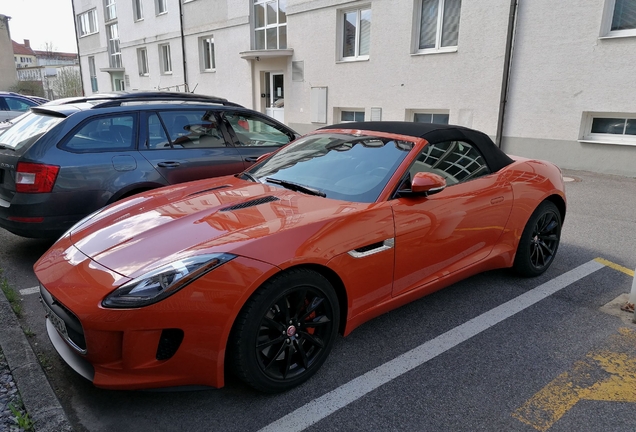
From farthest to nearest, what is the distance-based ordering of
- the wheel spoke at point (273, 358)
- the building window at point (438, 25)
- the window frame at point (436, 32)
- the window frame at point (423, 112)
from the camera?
the window frame at point (423, 112) < the window frame at point (436, 32) < the building window at point (438, 25) < the wheel spoke at point (273, 358)

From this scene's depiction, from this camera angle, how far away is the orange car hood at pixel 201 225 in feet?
7.69

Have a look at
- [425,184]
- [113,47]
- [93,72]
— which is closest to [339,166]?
[425,184]

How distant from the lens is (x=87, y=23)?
98.6ft

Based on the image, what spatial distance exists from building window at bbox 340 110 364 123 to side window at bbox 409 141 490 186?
1033 cm

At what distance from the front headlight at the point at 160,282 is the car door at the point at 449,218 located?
127 cm

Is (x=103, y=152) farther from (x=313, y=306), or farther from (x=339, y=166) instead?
(x=313, y=306)

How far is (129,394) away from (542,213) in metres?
3.58

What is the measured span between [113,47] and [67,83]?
11314 mm

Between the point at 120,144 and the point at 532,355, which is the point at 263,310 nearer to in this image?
the point at 532,355

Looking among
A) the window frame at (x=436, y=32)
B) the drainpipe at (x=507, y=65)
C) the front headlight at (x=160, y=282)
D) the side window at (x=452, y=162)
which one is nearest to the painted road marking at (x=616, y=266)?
the side window at (x=452, y=162)

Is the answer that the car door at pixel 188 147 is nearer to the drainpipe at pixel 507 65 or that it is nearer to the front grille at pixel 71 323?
the front grille at pixel 71 323

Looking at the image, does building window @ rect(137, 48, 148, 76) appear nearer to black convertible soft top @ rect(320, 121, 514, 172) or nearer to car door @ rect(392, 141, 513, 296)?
black convertible soft top @ rect(320, 121, 514, 172)

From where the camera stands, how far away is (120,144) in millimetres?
4551

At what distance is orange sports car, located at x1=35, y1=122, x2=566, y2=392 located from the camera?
2.19m
